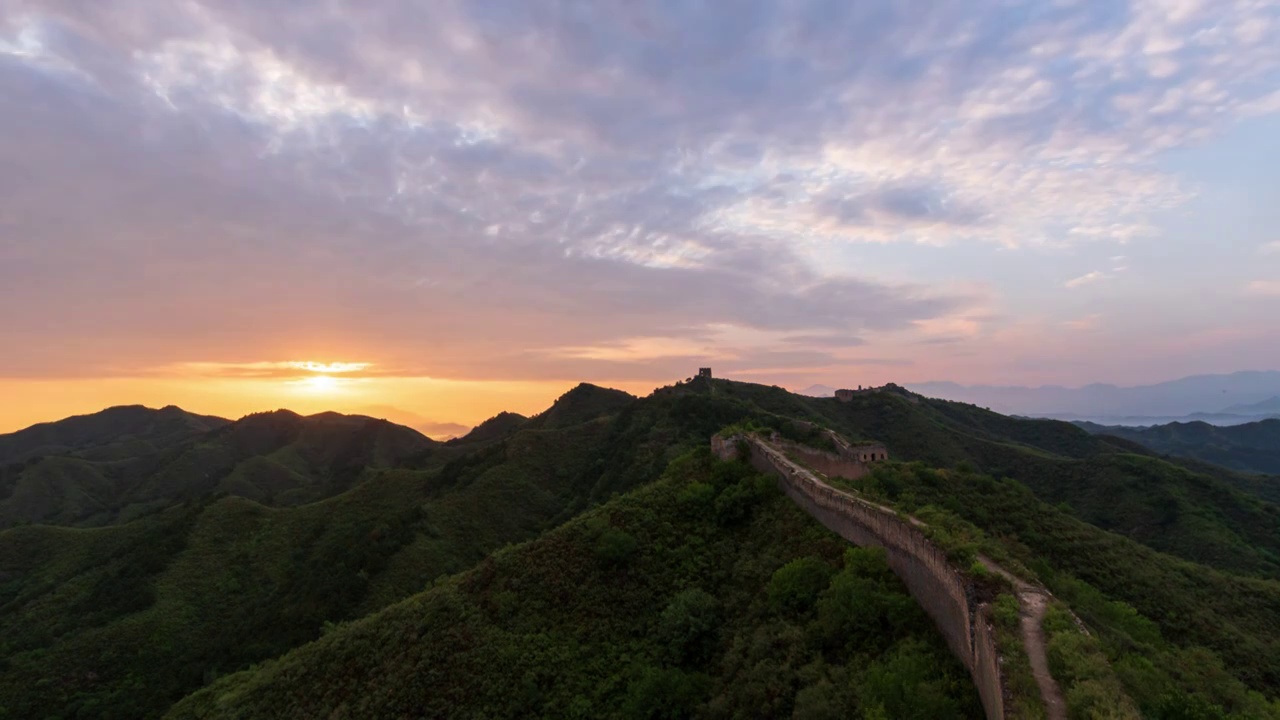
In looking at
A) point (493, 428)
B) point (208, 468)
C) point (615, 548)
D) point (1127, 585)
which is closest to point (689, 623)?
point (615, 548)

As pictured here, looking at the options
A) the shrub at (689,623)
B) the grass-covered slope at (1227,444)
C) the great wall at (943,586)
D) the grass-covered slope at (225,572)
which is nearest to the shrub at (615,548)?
the shrub at (689,623)

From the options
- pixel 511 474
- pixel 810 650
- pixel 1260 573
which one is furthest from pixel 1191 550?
pixel 511 474

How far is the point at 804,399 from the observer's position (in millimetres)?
105750

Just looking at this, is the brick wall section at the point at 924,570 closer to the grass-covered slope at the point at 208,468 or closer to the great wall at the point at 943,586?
the great wall at the point at 943,586

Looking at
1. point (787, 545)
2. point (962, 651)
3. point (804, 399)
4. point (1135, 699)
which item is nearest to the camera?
point (1135, 699)

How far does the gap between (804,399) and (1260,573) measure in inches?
2555

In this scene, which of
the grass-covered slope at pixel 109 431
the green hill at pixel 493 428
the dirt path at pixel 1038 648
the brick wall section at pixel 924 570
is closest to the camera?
the dirt path at pixel 1038 648

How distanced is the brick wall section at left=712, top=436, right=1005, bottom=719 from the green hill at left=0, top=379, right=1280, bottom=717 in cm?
131

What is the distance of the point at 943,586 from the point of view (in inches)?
531

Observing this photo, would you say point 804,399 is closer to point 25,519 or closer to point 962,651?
point 962,651

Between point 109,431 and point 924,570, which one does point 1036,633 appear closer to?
point 924,570

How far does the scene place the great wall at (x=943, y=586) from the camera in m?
10.0

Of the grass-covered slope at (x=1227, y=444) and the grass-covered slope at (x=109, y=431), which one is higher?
the grass-covered slope at (x=109, y=431)

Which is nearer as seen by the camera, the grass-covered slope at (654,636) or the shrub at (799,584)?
the grass-covered slope at (654,636)
